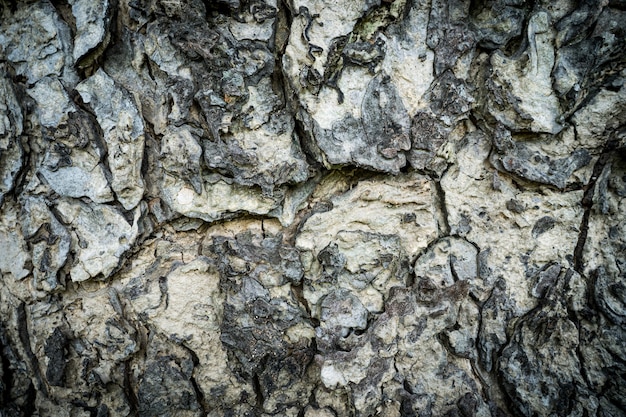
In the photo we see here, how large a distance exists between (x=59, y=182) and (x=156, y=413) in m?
0.67

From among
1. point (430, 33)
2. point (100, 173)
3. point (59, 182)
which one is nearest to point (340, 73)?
point (430, 33)

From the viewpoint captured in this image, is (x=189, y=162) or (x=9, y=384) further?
(x=9, y=384)

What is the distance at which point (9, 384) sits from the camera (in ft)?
3.61

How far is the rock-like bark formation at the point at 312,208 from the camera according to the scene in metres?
0.99

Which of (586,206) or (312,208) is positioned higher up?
(312,208)

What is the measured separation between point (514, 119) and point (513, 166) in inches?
4.9

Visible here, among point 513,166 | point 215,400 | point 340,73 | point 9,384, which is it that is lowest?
point 215,400

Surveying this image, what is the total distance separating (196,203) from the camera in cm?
104

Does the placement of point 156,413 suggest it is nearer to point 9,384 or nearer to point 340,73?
point 9,384

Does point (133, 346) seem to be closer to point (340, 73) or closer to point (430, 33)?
point (340, 73)

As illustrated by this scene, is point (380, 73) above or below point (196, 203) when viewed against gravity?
above

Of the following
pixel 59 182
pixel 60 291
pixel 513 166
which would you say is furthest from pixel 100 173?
pixel 513 166

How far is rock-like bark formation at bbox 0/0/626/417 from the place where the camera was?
3.24 feet

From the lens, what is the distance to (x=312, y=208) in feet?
3.65
